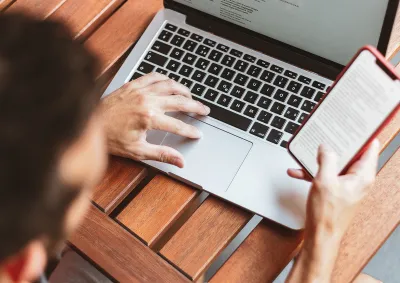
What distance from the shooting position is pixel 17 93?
14.9 inches

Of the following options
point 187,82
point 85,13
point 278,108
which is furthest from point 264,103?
point 85,13

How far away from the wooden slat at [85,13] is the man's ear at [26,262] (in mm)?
485

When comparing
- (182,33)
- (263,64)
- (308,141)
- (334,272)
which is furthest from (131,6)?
(334,272)

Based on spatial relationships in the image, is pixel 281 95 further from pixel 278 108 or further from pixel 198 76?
pixel 198 76

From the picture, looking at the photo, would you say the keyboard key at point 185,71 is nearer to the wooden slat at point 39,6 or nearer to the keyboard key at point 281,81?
the keyboard key at point 281,81

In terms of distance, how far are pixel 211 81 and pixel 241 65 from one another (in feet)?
0.17

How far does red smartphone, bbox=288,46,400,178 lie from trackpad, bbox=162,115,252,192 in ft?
0.28

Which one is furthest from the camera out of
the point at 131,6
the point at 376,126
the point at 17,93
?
the point at 131,6

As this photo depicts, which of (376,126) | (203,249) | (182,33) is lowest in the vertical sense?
(203,249)

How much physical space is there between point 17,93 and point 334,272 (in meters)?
0.46

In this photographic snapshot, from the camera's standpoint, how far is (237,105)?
76 cm

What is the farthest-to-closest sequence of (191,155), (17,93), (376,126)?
(191,155) < (376,126) < (17,93)

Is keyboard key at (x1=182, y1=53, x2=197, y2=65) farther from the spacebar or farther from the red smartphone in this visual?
the red smartphone

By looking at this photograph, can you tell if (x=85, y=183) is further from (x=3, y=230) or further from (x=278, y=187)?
(x=278, y=187)
